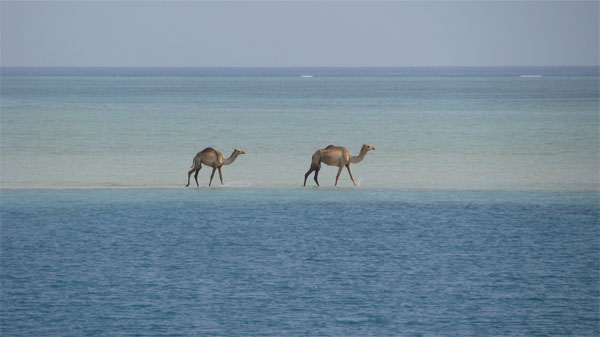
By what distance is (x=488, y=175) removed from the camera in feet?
84.2

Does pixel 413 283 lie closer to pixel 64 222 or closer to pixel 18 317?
pixel 18 317

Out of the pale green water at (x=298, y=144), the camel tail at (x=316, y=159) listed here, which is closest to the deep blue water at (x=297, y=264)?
the camel tail at (x=316, y=159)

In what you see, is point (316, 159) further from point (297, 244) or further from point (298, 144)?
point (298, 144)

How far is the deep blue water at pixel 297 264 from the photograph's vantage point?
39.2 feet

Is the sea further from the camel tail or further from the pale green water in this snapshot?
the camel tail

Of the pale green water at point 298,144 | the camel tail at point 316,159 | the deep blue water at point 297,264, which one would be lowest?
the deep blue water at point 297,264

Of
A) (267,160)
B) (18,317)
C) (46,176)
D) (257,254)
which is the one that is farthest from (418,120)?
(18,317)

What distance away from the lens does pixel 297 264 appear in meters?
14.6

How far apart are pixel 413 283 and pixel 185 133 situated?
28.3 meters

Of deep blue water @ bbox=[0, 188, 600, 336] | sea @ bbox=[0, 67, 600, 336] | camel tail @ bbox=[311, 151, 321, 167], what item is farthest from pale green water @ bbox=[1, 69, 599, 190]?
deep blue water @ bbox=[0, 188, 600, 336]

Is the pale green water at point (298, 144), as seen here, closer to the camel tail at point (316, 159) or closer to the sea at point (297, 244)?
the sea at point (297, 244)

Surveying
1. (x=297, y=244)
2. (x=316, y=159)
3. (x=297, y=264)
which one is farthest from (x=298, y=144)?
(x=297, y=264)

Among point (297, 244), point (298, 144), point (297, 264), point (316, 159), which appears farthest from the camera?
point (298, 144)

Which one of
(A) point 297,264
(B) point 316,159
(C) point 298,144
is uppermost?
(B) point 316,159
